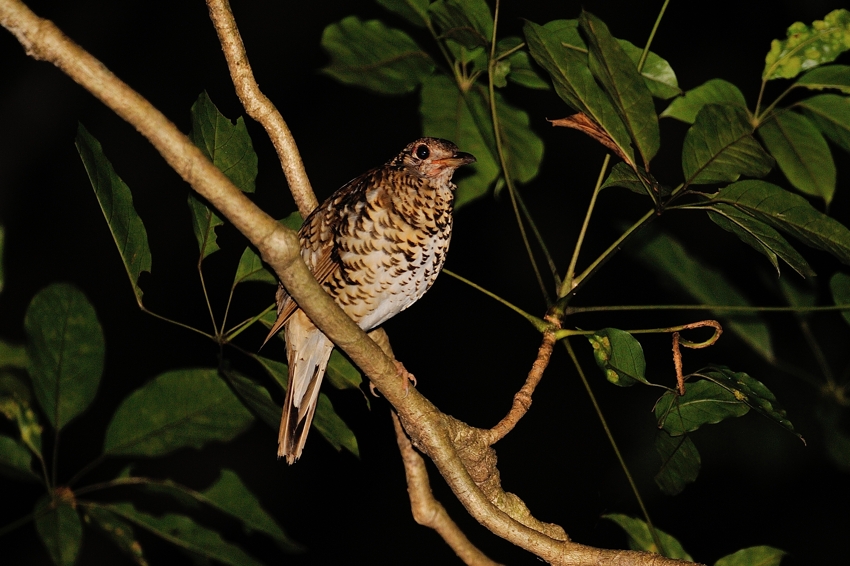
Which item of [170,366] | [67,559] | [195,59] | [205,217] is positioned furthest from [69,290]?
[195,59]

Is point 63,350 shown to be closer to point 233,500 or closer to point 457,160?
point 233,500

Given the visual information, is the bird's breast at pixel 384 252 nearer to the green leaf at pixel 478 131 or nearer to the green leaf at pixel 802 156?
the green leaf at pixel 478 131

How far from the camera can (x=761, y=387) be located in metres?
1.78

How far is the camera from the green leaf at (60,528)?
6.77 ft

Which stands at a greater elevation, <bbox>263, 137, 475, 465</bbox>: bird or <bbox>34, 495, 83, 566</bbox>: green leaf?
<bbox>263, 137, 475, 465</bbox>: bird

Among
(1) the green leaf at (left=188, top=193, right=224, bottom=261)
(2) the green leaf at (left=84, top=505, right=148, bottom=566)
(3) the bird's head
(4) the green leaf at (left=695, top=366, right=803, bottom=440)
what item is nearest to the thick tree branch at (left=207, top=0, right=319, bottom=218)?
(1) the green leaf at (left=188, top=193, right=224, bottom=261)

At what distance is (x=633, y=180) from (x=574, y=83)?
0.25 meters

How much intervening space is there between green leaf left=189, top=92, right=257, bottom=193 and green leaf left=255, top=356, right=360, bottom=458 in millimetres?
481

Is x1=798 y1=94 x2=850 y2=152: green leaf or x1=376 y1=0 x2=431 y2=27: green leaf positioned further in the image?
x1=376 y1=0 x2=431 y2=27: green leaf

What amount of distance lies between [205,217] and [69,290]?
0.39 m

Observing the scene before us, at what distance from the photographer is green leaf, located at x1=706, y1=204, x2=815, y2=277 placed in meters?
1.81

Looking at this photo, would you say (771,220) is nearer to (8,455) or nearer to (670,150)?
(8,455)

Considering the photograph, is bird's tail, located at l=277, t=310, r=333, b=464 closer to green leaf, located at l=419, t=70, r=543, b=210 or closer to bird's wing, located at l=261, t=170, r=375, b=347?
bird's wing, located at l=261, t=170, r=375, b=347

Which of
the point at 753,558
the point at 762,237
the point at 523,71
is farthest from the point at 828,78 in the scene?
the point at 753,558
